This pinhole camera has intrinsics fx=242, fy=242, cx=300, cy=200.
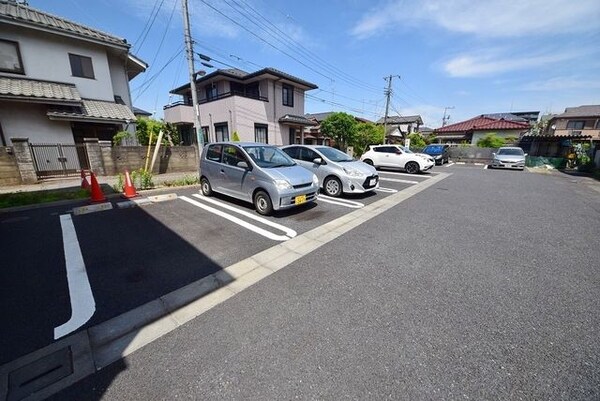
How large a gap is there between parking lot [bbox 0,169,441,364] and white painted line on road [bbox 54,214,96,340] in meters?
0.01

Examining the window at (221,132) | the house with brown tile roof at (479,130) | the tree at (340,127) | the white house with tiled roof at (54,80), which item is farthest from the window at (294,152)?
the house with brown tile roof at (479,130)

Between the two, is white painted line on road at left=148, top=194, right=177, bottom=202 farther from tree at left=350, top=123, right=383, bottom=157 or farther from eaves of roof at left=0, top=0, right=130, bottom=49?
tree at left=350, top=123, right=383, bottom=157

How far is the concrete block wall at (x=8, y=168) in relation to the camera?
303 inches

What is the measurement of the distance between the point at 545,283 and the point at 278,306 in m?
3.29

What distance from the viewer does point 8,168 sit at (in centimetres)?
778

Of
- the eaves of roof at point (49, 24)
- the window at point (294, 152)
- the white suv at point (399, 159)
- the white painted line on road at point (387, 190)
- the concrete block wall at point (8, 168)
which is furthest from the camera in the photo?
the white suv at point (399, 159)

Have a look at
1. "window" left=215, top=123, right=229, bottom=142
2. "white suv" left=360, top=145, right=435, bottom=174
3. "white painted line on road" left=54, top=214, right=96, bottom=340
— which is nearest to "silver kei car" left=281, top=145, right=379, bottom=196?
"white painted line on road" left=54, top=214, right=96, bottom=340

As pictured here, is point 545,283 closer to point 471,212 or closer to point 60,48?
point 471,212

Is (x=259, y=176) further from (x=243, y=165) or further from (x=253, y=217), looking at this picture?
(x=253, y=217)

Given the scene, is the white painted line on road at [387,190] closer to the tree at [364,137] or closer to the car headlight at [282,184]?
the car headlight at [282,184]

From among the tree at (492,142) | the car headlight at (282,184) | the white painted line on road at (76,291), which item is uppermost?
the tree at (492,142)

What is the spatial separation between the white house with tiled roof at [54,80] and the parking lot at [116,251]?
24.3 ft

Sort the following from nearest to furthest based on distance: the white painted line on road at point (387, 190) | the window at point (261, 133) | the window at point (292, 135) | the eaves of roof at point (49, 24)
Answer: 1. the white painted line on road at point (387, 190)
2. the eaves of roof at point (49, 24)
3. the window at point (261, 133)
4. the window at point (292, 135)

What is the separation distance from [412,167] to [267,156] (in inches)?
386
